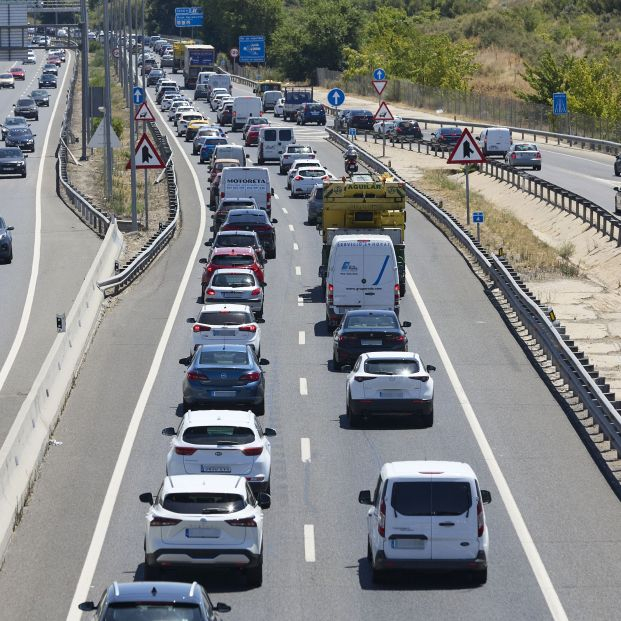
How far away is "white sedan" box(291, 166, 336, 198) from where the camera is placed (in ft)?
218

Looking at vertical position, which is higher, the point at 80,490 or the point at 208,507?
the point at 208,507

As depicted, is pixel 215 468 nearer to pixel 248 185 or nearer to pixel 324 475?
pixel 324 475

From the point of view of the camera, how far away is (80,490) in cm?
2439

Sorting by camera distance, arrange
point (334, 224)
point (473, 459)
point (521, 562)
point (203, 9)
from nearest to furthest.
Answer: point (521, 562) → point (473, 459) → point (334, 224) → point (203, 9)

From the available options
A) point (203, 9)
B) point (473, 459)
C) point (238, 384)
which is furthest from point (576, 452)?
point (203, 9)

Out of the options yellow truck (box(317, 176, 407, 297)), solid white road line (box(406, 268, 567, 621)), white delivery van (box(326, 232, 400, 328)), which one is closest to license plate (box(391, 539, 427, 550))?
solid white road line (box(406, 268, 567, 621))

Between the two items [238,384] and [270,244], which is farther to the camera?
[270,244]

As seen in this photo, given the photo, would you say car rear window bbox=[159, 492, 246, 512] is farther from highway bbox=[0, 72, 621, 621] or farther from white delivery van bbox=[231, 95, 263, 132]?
white delivery van bbox=[231, 95, 263, 132]

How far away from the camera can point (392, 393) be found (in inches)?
1111

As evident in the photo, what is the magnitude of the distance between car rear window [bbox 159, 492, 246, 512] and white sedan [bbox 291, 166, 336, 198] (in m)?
47.6

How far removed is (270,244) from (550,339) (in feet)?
56.7

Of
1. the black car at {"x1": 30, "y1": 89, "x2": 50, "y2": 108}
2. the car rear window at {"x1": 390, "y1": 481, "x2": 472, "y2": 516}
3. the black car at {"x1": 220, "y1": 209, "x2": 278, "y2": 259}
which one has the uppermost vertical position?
the car rear window at {"x1": 390, "y1": 481, "x2": 472, "y2": 516}

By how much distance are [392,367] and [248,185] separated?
2988 cm

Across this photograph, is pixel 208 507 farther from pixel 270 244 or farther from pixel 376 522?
pixel 270 244
